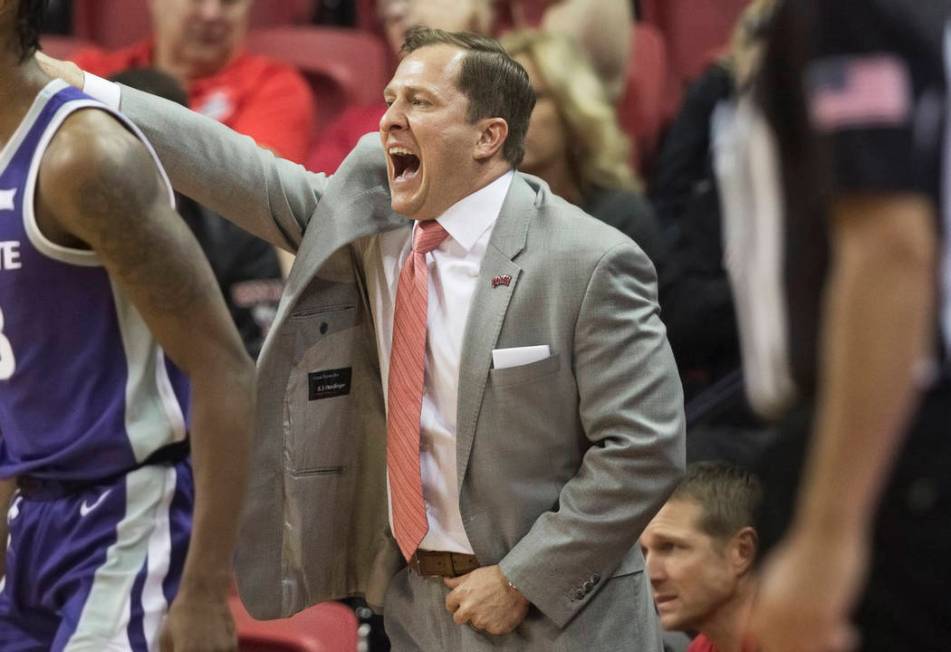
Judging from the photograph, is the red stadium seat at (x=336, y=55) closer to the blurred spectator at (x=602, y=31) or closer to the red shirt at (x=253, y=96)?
the red shirt at (x=253, y=96)

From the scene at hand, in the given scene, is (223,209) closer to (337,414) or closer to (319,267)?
(319,267)

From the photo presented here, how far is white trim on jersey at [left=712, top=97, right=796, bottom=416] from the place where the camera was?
6.84ft

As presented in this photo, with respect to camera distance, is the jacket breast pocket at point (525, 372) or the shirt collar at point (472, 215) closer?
the jacket breast pocket at point (525, 372)

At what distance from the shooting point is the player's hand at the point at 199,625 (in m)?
2.49

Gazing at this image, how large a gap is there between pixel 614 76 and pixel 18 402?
331 cm

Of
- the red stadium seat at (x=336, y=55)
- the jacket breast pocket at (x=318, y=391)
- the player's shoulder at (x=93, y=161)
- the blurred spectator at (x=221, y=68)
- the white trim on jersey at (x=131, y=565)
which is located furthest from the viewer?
the red stadium seat at (x=336, y=55)

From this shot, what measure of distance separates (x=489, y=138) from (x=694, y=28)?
342 centimetres

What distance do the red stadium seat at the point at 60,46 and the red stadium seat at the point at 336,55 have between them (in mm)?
625

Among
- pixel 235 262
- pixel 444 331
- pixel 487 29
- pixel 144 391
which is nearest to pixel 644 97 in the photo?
pixel 487 29

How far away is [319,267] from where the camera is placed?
3289mm

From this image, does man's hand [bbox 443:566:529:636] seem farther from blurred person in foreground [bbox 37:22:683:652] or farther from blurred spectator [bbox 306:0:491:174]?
blurred spectator [bbox 306:0:491:174]

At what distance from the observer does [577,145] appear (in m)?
4.81

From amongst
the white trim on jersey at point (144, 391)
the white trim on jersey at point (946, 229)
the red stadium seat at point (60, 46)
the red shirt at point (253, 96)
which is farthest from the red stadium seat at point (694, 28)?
the white trim on jersey at point (946, 229)

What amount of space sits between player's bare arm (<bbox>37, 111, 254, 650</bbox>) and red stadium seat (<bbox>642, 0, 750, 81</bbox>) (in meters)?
4.35
